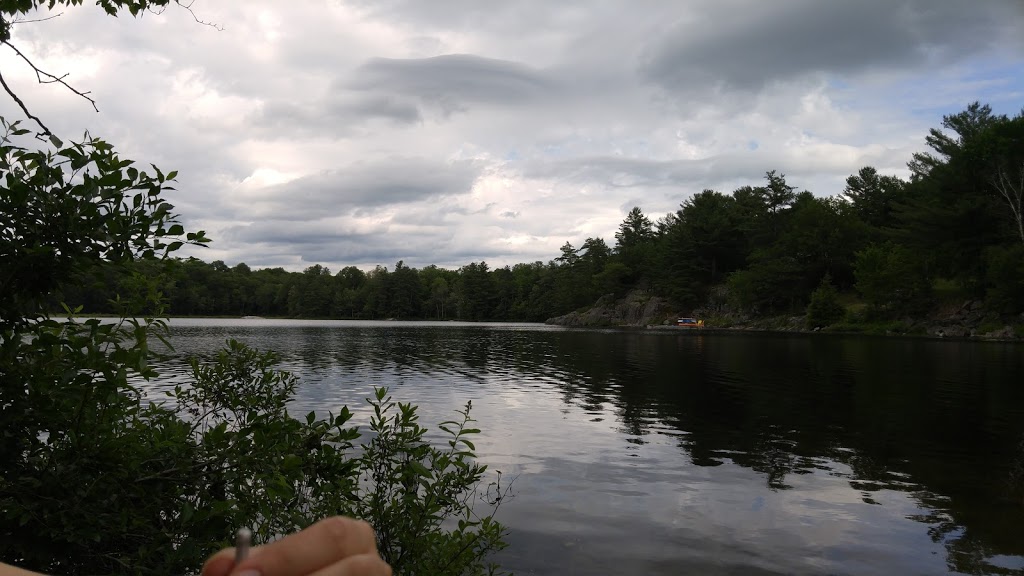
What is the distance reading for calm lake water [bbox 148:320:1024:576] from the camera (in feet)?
34.3

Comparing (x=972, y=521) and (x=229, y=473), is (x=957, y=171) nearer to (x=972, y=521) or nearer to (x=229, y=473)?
(x=972, y=521)

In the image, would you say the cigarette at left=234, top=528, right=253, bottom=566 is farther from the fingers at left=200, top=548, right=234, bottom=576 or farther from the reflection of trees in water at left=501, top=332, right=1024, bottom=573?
the reflection of trees in water at left=501, top=332, right=1024, bottom=573

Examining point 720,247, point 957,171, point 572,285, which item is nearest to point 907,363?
point 957,171

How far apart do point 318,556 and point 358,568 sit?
77 millimetres

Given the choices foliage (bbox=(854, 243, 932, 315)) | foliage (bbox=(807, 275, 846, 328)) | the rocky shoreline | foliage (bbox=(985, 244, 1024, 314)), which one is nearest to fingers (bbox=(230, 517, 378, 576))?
the rocky shoreline

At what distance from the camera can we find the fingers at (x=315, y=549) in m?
1.02

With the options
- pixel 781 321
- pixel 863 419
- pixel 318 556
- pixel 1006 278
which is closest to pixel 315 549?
pixel 318 556

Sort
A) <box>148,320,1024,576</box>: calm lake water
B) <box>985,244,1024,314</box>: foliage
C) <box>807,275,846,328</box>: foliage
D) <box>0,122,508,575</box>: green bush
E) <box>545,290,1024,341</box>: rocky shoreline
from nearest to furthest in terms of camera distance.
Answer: <box>0,122,508,575</box>: green bush
<box>148,320,1024,576</box>: calm lake water
<box>985,244,1024,314</box>: foliage
<box>545,290,1024,341</box>: rocky shoreline
<box>807,275,846,328</box>: foliage

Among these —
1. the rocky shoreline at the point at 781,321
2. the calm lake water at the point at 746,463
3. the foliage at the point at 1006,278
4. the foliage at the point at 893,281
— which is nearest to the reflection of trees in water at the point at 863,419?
the calm lake water at the point at 746,463

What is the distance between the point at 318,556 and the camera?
1.06m

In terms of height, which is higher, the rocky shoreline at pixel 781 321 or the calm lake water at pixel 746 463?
the rocky shoreline at pixel 781 321

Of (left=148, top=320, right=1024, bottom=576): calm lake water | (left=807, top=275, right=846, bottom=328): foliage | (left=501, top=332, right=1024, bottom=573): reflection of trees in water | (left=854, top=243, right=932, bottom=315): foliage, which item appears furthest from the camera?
(left=807, top=275, right=846, bottom=328): foliage

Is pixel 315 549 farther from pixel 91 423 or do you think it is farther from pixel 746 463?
pixel 746 463

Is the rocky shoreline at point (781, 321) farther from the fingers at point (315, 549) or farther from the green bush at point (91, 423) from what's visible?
the fingers at point (315, 549)
